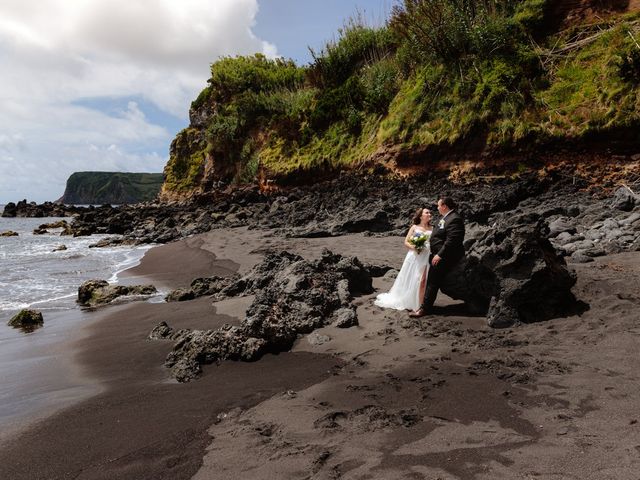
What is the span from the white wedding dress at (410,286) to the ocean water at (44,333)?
4.49 meters

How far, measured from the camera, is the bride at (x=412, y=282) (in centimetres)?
713

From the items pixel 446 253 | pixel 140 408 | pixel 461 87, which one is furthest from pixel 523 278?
pixel 461 87

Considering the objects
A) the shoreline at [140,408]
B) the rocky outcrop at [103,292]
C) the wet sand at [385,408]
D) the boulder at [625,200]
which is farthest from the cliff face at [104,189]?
the wet sand at [385,408]

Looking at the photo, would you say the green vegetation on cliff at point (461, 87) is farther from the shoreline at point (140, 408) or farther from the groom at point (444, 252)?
the shoreline at point (140, 408)

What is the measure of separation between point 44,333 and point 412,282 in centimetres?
676

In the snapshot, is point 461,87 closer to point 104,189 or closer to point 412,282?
point 412,282

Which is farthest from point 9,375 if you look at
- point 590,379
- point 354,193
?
point 354,193

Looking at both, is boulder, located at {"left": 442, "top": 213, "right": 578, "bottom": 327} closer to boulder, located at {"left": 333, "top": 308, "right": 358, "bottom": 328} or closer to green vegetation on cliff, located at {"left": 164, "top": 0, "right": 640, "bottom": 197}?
boulder, located at {"left": 333, "top": 308, "right": 358, "bottom": 328}

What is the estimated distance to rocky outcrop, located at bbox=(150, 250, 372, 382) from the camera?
577 centimetres

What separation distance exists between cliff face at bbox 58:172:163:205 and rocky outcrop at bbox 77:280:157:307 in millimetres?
165845

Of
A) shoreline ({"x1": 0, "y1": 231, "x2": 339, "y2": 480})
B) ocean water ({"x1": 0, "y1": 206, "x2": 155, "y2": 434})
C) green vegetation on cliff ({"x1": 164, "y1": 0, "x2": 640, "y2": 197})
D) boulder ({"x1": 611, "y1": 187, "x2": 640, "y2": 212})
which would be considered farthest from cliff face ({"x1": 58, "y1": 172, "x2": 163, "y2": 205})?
shoreline ({"x1": 0, "y1": 231, "x2": 339, "y2": 480})

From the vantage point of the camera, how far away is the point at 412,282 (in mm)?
7207

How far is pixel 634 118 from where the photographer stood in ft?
43.8

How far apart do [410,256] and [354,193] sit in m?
12.6
